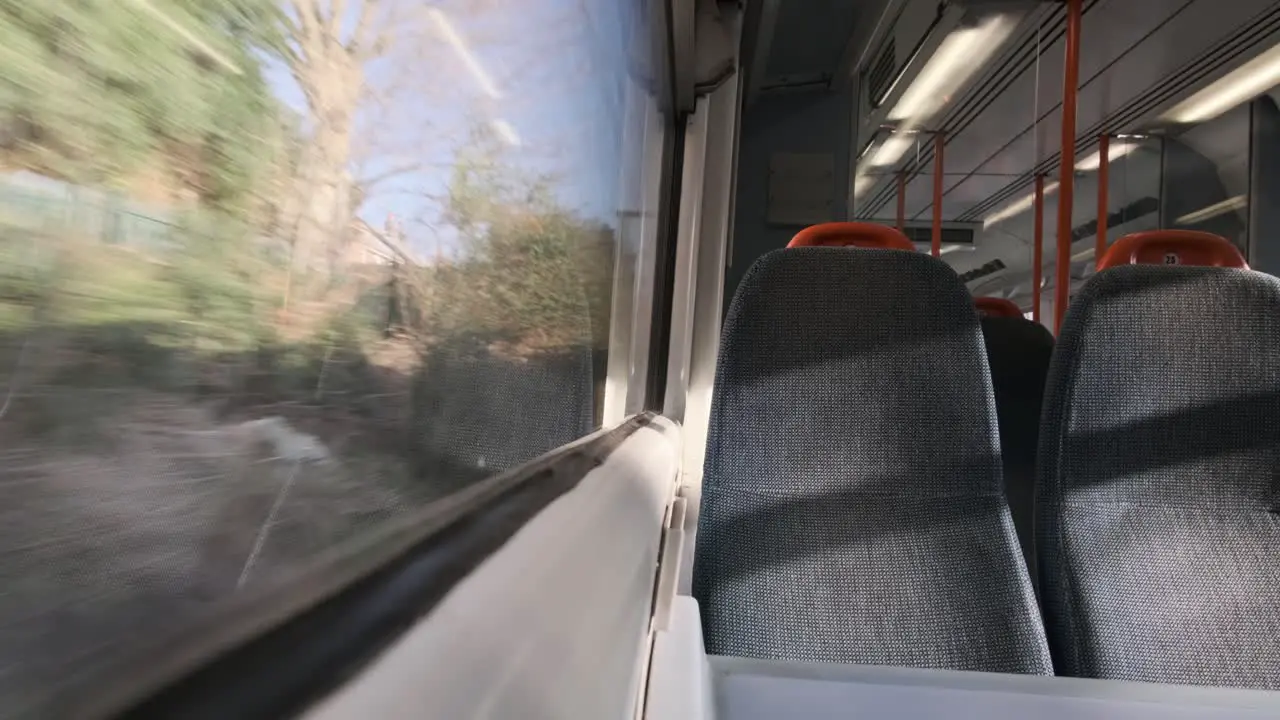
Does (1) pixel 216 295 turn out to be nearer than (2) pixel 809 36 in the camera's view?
Yes

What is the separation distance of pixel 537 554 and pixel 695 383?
2.65 meters

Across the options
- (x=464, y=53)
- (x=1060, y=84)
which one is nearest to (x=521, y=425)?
(x=464, y=53)

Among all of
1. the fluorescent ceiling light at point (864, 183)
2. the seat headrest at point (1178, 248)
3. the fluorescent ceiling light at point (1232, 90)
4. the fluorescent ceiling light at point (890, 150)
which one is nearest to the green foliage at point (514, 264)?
the seat headrest at point (1178, 248)

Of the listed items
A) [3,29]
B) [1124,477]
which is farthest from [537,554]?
[1124,477]

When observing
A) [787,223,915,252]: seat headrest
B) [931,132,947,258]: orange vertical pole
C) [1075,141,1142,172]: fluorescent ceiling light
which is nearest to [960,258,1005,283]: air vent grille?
[1075,141,1142,172]: fluorescent ceiling light

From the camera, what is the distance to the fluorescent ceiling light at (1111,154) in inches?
222

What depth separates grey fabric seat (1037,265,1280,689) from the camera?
3.64 feet

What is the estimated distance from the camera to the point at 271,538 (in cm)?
28

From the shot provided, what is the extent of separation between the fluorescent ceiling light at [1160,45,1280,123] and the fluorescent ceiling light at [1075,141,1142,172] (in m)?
0.54

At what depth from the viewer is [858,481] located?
1.16 meters

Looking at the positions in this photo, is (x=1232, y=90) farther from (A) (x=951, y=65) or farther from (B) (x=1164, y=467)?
(B) (x=1164, y=467)

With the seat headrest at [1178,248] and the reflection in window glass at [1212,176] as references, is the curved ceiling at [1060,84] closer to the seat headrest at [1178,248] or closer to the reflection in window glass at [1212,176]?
the reflection in window glass at [1212,176]

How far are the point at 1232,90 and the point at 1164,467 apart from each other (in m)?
4.42

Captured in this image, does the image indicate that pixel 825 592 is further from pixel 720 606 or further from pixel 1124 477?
pixel 1124 477
